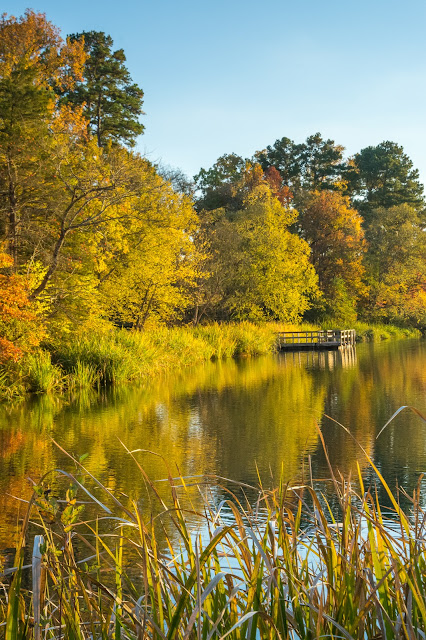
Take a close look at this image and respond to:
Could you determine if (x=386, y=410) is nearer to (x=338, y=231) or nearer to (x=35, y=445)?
(x=35, y=445)

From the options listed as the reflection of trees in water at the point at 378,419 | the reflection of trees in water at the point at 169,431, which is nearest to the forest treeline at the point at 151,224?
the reflection of trees in water at the point at 169,431

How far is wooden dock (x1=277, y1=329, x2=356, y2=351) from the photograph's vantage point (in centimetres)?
3503

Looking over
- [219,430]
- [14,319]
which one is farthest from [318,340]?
[219,430]

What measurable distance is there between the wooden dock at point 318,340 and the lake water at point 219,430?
1283 cm

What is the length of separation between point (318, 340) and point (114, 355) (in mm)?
18268

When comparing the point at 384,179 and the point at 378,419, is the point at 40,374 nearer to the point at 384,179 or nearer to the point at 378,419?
the point at 378,419

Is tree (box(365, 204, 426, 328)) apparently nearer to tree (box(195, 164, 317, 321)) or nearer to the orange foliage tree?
tree (box(195, 164, 317, 321))

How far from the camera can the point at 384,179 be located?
60.9 metres

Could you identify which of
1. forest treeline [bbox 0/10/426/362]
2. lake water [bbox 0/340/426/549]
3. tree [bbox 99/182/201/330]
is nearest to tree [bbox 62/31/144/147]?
forest treeline [bbox 0/10/426/362]

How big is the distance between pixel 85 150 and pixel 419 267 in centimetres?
2982

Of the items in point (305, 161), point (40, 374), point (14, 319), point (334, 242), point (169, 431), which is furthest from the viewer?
point (305, 161)

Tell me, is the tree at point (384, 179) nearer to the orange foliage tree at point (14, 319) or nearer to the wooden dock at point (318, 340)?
the wooden dock at point (318, 340)

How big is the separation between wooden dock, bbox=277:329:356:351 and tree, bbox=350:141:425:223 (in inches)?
939

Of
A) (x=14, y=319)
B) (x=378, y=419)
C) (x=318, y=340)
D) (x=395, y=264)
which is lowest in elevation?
(x=378, y=419)
